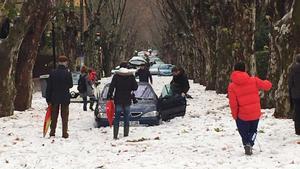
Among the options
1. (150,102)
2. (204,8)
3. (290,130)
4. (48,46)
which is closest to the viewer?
(290,130)

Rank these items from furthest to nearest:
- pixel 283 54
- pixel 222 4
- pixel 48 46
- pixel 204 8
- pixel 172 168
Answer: pixel 48 46, pixel 204 8, pixel 222 4, pixel 283 54, pixel 172 168

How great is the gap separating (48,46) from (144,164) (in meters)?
34.4

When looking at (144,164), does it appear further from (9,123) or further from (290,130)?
(9,123)

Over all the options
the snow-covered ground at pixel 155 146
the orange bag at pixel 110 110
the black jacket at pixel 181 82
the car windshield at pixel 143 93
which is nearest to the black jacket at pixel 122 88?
the orange bag at pixel 110 110

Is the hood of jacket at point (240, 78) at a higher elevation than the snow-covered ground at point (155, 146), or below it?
higher

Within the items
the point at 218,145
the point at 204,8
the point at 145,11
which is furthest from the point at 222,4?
the point at 145,11

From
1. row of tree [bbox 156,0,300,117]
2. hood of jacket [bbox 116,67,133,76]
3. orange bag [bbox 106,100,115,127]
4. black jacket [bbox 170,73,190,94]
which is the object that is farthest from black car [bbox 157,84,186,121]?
black jacket [bbox 170,73,190,94]

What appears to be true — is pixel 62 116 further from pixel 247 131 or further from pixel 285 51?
pixel 285 51

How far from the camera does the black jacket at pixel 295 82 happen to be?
12336mm

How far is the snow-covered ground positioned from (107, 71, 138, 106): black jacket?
88 cm

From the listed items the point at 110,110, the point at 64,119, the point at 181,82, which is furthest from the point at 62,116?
the point at 181,82

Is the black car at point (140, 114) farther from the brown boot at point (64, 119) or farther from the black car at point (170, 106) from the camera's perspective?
the brown boot at point (64, 119)

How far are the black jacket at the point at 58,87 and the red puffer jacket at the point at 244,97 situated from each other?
463 cm

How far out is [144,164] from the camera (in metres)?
10.5
